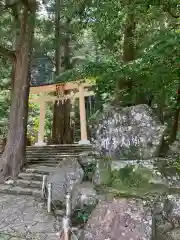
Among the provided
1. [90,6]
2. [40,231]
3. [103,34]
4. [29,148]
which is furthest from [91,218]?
[29,148]

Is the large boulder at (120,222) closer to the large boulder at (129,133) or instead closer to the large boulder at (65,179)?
the large boulder at (129,133)

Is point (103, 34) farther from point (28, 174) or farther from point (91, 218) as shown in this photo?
point (28, 174)

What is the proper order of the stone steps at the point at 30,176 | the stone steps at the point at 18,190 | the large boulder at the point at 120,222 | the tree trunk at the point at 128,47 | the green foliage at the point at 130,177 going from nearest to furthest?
the large boulder at the point at 120,222 < the green foliage at the point at 130,177 < the tree trunk at the point at 128,47 < the stone steps at the point at 18,190 < the stone steps at the point at 30,176

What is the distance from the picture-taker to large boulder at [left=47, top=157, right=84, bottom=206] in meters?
5.62

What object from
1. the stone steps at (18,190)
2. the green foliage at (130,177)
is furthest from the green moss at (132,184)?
the stone steps at (18,190)

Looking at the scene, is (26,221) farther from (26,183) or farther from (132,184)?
(26,183)

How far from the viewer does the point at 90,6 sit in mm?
6508

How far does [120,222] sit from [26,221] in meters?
2.82

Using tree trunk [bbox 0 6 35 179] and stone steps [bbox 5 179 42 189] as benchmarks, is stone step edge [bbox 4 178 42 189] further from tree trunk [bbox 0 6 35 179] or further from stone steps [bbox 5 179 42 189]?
tree trunk [bbox 0 6 35 179]

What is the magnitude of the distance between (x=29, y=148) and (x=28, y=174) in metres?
4.03

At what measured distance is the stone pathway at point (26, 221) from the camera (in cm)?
477

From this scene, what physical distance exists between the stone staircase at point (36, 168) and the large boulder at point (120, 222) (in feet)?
12.9

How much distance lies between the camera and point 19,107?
9.51 m

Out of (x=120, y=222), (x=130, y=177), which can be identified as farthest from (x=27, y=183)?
(x=120, y=222)
